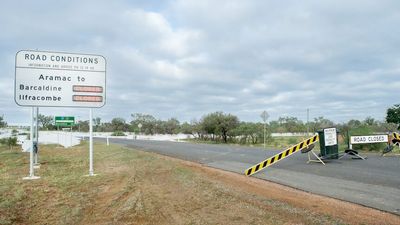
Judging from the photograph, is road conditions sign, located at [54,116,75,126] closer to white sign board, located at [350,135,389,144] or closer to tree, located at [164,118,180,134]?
white sign board, located at [350,135,389,144]

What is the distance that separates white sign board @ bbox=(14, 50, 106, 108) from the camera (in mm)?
12867

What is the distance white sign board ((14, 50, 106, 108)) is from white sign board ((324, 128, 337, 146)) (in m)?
10.3

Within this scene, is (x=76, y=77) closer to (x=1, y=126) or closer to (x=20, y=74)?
(x=20, y=74)

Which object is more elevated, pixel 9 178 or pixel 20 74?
pixel 20 74

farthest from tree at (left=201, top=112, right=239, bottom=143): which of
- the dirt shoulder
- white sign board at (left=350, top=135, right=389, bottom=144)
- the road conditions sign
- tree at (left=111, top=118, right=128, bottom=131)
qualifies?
tree at (left=111, top=118, right=128, bottom=131)

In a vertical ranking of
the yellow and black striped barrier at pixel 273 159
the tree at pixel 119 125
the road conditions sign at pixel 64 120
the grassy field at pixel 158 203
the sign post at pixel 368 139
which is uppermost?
the tree at pixel 119 125

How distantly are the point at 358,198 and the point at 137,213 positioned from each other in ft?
17.7

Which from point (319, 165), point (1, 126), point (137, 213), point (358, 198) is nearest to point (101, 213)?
point (137, 213)

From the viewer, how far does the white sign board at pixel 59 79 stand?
A: 42.2 ft

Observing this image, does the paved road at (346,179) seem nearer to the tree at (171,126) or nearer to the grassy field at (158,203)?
the grassy field at (158,203)

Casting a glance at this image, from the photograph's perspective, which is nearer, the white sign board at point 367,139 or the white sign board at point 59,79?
the white sign board at point 59,79

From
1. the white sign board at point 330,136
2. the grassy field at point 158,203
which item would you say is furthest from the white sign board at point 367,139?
the grassy field at point 158,203

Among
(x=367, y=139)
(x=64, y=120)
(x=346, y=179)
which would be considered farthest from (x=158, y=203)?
(x=64, y=120)

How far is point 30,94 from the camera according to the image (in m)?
13.0
